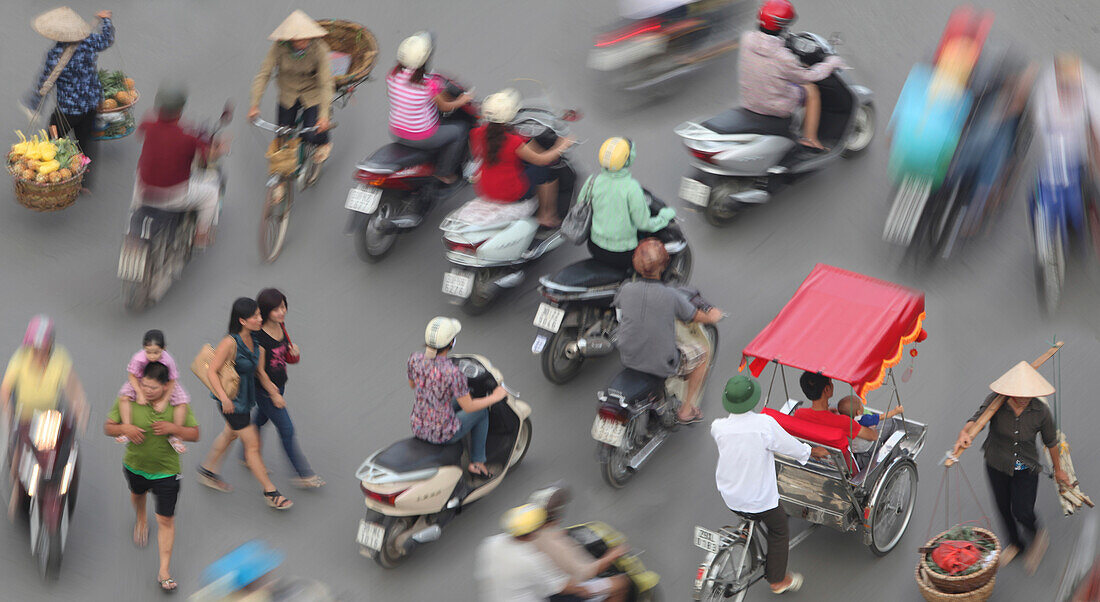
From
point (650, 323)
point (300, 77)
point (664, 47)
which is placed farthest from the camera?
point (664, 47)

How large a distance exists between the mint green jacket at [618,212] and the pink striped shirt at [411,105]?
161 cm

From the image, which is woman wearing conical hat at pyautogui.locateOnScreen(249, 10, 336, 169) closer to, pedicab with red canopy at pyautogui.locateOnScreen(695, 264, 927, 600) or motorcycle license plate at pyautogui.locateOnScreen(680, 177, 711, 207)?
motorcycle license plate at pyautogui.locateOnScreen(680, 177, 711, 207)

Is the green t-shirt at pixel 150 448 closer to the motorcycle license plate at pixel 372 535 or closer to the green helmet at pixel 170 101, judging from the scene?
the motorcycle license plate at pixel 372 535

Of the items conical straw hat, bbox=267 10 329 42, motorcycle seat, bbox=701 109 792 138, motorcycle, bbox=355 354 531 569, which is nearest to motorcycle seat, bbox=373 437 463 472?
motorcycle, bbox=355 354 531 569

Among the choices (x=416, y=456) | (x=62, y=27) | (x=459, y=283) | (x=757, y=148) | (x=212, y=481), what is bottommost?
(x=212, y=481)

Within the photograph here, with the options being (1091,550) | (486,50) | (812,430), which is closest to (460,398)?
(812,430)

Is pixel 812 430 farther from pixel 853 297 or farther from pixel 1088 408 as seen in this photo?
pixel 1088 408

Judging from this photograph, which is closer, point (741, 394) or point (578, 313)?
point (741, 394)

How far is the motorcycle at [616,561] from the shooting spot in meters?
8.73

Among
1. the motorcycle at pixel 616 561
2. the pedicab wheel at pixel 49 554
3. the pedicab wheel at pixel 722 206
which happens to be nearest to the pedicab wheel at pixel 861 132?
the pedicab wheel at pixel 722 206

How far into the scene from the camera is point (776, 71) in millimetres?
11898

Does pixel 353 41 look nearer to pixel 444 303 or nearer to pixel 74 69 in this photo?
pixel 74 69

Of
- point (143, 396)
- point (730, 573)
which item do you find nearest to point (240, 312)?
point (143, 396)

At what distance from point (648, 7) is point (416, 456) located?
17.7 feet
